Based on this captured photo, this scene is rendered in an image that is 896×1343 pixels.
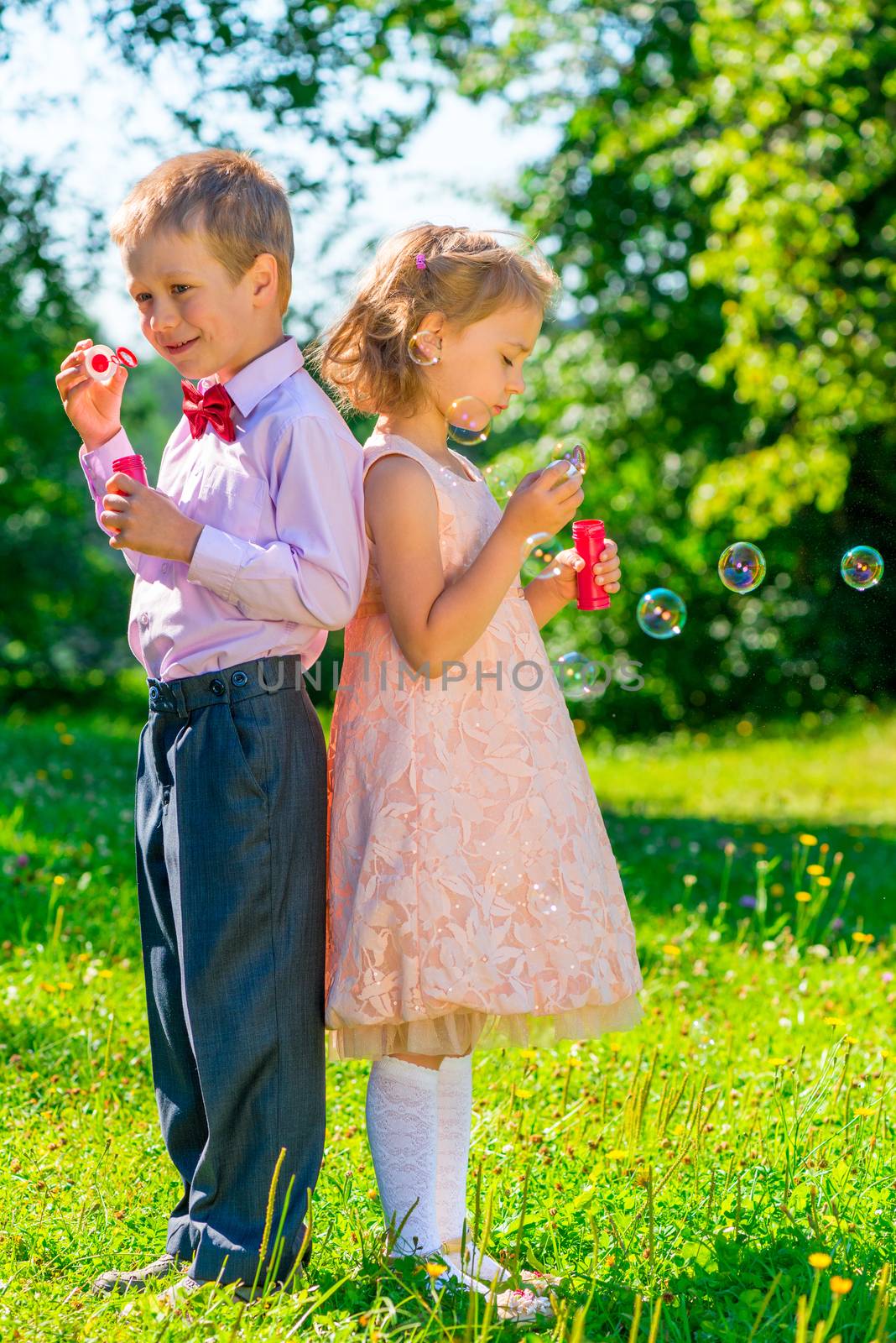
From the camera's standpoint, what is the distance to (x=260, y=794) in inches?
90.8

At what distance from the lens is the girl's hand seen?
95.2 inches

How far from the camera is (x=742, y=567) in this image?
3.56 metres

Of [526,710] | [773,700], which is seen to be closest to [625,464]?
[773,700]

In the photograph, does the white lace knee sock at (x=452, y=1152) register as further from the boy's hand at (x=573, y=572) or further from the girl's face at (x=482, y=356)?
the girl's face at (x=482, y=356)

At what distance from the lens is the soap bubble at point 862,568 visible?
364 cm

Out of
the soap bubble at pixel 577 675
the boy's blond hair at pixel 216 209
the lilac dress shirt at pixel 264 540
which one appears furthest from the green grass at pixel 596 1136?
the boy's blond hair at pixel 216 209

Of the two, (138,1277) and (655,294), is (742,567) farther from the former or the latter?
(655,294)

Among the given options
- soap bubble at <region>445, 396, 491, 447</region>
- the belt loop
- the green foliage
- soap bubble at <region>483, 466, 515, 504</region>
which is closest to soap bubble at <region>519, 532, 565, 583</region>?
soap bubble at <region>483, 466, 515, 504</region>

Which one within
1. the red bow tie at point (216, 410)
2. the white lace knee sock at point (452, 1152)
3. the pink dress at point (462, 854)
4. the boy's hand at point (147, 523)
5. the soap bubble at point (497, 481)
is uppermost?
the red bow tie at point (216, 410)

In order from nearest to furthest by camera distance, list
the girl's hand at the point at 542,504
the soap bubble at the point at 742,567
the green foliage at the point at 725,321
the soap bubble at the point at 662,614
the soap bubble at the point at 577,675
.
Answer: the girl's hand at the point at 542,504, the soap bubble at the point at 577,675, the soap bubble at the point at 662,614, the soap bubble at the point at 742,567, the green foliage at the point at 725,321

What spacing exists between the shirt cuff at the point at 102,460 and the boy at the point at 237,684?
8.3 inches

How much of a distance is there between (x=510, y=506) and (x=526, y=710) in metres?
0.35

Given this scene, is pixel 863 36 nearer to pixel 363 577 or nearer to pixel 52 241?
pixel 52 241

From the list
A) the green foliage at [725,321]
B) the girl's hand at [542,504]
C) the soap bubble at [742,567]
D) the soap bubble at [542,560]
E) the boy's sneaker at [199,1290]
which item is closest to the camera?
the boy's sneaker at [199,1290]
